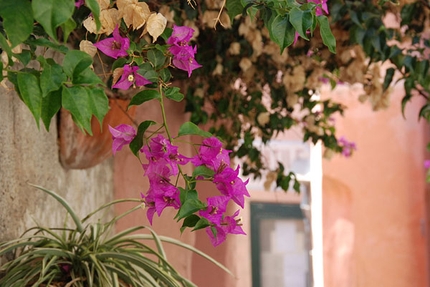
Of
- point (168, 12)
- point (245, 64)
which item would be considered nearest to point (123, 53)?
point (168, 12)

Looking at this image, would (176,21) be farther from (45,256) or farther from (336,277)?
(336,277)

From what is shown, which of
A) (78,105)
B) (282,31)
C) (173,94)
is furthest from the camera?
(173,94)

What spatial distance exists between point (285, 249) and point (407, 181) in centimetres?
154

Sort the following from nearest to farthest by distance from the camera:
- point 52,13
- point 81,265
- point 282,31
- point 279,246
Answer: point 52,13
point 282,31
point 81,265
point 279,246

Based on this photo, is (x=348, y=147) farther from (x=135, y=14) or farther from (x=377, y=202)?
(x=377, y=202)

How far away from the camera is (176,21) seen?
2.23 meters

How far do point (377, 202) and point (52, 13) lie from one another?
6.84 meters

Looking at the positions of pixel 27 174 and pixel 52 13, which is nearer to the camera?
A: pixel 52 13

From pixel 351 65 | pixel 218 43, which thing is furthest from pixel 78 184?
pixel 351 65

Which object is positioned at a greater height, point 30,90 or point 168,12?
point 168,12

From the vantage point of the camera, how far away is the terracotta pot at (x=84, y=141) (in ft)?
6.68

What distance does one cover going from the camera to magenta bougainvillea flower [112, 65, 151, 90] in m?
1.20

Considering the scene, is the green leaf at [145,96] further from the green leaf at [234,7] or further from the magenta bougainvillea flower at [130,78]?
the green leaf at [234,7]

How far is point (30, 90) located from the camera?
3.19 ft
